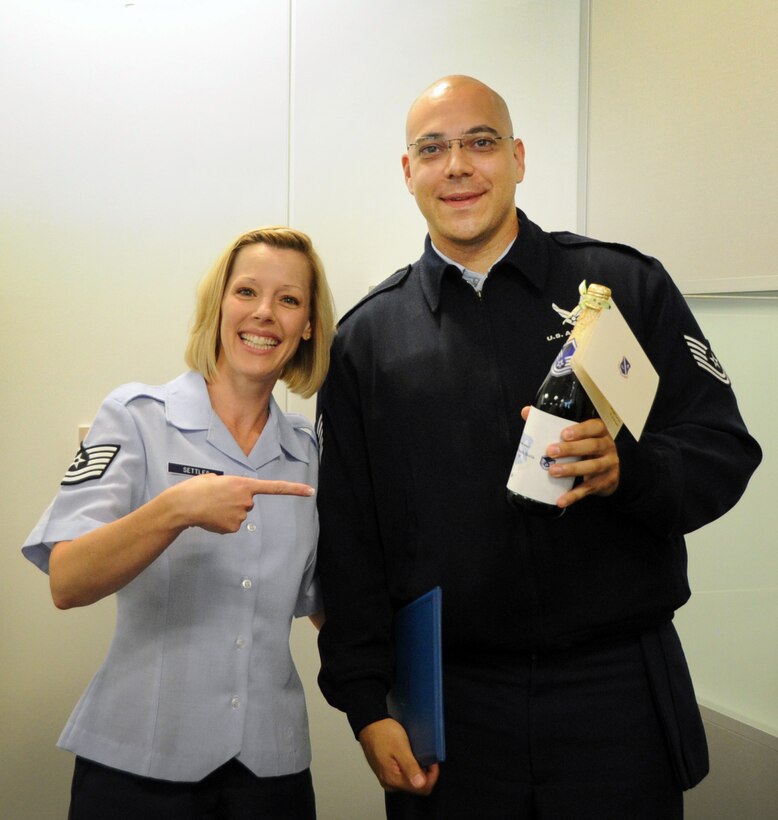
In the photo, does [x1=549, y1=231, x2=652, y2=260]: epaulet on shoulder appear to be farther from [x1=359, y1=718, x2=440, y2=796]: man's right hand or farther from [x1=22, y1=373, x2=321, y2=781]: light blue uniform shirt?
[x1=359, y1=718, x2=440, y2=796]: man's right hand

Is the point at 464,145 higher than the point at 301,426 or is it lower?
higher

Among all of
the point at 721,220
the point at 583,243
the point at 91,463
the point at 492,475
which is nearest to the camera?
the point at 91,463

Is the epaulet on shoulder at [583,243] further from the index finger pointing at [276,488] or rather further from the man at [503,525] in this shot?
the index finger pointing at [276,488]

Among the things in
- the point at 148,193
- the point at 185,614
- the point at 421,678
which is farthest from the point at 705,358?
the point at 148,193

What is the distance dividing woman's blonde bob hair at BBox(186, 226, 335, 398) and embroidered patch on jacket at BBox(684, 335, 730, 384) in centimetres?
63

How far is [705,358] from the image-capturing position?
158 centimetres

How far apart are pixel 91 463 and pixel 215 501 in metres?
0.25

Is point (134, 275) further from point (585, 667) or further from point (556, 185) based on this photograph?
point (585, 667)

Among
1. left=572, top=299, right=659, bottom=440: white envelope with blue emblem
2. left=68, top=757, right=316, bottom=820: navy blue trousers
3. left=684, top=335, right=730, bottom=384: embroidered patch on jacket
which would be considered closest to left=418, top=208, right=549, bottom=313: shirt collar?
left=684, top=335, right=730, bottom=384: embroidered patch on jacket

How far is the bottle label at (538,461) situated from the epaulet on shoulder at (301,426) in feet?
1.82

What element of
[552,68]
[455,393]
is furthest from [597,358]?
[552,68]

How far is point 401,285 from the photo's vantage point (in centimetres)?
177

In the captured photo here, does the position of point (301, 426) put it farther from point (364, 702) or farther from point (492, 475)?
point (364, 702)

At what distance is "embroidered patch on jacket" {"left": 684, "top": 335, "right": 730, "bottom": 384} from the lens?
5.16 feet
